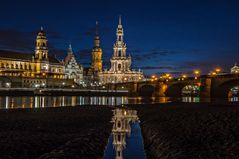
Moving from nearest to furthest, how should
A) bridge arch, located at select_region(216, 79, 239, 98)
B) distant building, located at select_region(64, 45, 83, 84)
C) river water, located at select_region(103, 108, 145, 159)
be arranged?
river water, located at select_region(103, 108, 145, 159), bridge arch, located at select_region(216, 79, 239, 98), distant building, located at select_region(64, 45, 83, 84)

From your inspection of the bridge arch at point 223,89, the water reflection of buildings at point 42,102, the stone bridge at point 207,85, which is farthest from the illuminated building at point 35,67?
the bridge arch at point 223,89

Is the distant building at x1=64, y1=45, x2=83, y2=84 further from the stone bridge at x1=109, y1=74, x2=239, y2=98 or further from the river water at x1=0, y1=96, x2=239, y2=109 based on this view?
the river water at x1=0, y1=96, x2=239, y2=109

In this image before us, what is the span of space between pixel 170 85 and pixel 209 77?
28.9 metres

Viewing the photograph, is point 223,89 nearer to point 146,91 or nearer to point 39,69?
point 146,91

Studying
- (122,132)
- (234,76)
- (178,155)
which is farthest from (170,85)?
(178,155)

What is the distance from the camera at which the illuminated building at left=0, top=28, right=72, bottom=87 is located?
15212cm

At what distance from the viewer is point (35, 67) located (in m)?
176

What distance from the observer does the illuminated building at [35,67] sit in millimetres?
152125

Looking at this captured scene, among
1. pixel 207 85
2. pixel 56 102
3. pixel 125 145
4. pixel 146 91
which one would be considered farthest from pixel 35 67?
pixel 125 145

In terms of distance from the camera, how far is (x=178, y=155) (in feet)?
41.1

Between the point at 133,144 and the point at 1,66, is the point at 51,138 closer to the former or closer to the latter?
the point at 133,144

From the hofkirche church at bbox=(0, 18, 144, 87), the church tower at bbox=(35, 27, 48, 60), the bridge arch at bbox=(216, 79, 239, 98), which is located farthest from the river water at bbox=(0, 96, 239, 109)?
the church tower at bbox=(35, 27, 48, 60)

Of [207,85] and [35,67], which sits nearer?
[207,85]

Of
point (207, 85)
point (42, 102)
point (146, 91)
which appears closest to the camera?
point (42, 102)
